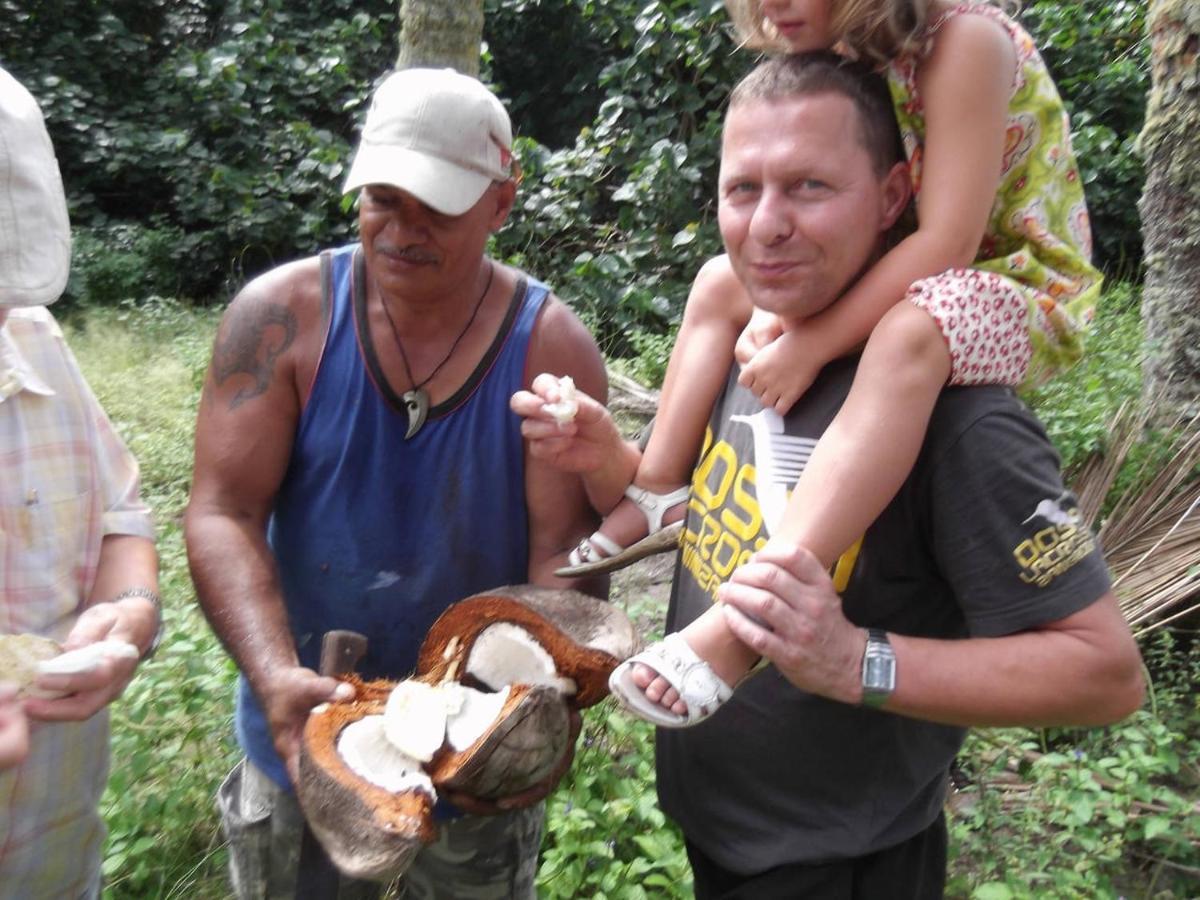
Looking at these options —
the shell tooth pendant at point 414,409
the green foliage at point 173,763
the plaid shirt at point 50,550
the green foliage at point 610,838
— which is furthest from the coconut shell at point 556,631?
the green foliage at point 173,763

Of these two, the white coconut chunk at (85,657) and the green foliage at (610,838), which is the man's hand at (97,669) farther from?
the green foliage at (610,838)

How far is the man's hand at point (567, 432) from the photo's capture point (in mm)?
1696

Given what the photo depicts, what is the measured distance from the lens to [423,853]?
206 centimetres

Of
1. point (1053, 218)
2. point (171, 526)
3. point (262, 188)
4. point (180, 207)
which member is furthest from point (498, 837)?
point (180, 207)

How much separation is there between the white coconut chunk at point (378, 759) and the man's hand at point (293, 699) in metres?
0.08

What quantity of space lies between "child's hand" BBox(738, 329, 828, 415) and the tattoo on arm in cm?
95

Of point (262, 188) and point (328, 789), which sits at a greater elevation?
point (328, 789)

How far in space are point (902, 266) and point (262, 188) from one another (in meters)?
8.98

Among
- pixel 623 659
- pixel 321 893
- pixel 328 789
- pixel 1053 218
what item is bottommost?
pixel 321 893

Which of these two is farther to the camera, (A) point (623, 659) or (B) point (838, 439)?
(A) point (623, 659)

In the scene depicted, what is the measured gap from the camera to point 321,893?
76.6 inches

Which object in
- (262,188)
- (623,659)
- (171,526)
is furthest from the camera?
(262,188)

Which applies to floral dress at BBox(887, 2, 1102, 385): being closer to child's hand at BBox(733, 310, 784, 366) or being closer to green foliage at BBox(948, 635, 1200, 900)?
child's hand at BBox(733, 310, 784, 366)

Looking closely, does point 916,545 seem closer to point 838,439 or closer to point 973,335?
point 838,439
